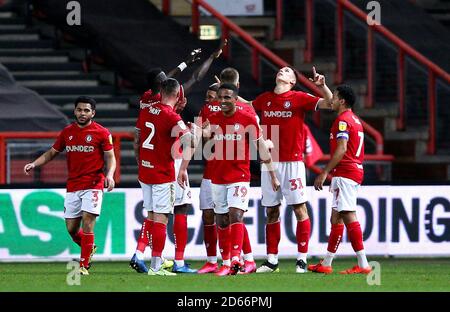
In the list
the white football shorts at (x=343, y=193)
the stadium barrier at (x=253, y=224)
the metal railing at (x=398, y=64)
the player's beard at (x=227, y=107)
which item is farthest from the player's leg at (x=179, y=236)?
the metal railing at (x=398, y=64)

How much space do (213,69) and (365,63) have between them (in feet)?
7.66

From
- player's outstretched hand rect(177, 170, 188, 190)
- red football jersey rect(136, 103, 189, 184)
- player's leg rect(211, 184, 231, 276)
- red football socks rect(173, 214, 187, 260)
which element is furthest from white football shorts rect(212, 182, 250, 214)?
red football socks rect(173, 214, 187, 260)

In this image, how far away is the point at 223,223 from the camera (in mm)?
15867

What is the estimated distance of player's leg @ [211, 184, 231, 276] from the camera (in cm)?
1557

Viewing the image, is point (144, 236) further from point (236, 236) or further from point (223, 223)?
point (236, 236)

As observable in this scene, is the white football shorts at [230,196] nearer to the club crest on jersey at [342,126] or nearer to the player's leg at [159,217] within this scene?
the player's leg at [159,217]

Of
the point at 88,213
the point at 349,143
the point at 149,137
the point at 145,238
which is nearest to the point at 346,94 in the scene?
the point at 349,143

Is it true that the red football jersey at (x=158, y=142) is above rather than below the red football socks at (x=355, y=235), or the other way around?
above

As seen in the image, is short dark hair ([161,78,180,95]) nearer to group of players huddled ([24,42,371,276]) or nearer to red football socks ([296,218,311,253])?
group of players huddled ([24,42,371,276])

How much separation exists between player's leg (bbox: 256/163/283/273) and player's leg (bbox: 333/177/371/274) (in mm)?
702

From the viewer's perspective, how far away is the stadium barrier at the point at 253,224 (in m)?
18.9

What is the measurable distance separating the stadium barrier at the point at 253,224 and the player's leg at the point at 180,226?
8.90 feet

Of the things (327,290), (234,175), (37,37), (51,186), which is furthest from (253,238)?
(37,37)

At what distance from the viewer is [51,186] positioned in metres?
19.0
